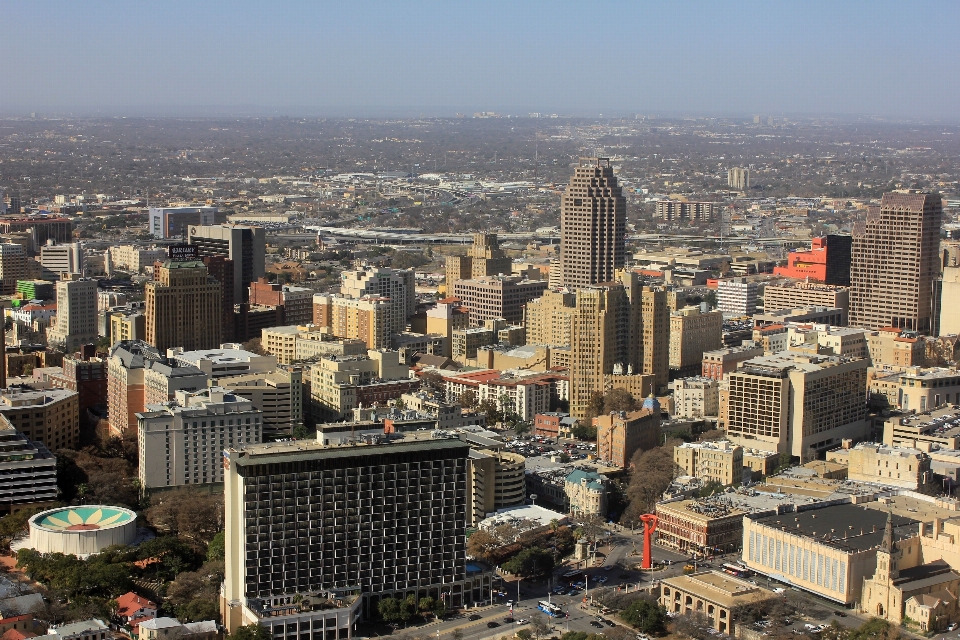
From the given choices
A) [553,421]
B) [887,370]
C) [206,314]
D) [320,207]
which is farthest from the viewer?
[320,207]

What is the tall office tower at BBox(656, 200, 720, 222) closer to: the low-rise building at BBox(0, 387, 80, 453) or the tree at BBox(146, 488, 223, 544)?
the low-rise building at BBox(0, 387, 80, 453)

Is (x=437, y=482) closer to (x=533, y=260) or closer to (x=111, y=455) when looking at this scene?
(x=111, y=455)

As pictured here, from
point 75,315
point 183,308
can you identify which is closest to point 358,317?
point 183,308

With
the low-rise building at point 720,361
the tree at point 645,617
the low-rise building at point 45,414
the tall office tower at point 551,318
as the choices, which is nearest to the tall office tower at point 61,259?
the tall office tower at point 551,318

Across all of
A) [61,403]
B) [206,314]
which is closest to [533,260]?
[206,314]

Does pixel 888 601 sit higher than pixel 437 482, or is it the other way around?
pixel 437 482

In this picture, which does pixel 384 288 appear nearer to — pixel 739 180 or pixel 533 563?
pixel 533 563

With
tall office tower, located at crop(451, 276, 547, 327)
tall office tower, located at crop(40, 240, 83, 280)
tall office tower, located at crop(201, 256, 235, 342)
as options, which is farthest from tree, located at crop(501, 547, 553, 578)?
tall office tower, located at crop(40, 240, 83, 280)
